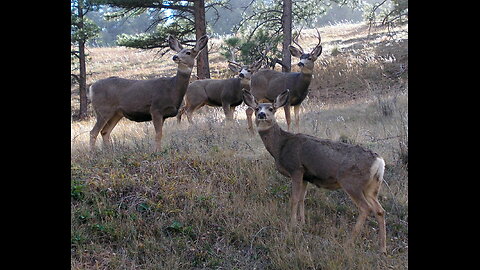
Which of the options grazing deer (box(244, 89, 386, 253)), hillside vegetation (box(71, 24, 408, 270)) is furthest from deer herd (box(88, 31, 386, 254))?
hillside vegetation (box(71, 24, 408, 270))

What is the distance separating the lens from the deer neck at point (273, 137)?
22.7ft

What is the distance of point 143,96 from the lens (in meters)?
9.25

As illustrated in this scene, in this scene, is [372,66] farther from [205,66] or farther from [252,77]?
[252,77]

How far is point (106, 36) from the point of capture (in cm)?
5800

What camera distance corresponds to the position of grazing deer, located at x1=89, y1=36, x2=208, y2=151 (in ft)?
30.1

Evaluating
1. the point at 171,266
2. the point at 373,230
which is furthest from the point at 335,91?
the point at 171,266

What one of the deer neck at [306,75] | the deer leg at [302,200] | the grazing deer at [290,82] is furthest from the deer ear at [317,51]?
the deer leg at [302,200]

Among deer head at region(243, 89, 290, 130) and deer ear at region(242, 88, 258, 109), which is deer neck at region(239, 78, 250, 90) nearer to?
deer ear at region(242, 88, 258, 109)

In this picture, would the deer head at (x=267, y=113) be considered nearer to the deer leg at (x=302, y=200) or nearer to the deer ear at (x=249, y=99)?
the deer ear at (x=249, y=99)

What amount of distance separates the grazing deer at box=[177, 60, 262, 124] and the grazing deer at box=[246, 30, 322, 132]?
0.48 m

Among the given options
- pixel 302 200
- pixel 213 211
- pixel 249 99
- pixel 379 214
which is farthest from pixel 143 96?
pixel 379 214

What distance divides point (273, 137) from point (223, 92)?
255 inches

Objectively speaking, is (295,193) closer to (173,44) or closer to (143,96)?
(143,96)
